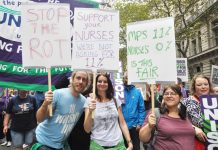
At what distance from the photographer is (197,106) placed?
438 cm

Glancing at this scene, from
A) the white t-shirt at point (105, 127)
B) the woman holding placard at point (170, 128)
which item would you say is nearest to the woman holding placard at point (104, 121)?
the white t-shirt at point (105, 127)

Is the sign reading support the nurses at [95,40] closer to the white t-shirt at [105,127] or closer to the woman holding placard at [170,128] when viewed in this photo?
the white t-shirt at [105,127]

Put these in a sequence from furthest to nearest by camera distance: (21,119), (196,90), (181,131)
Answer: (21,119) < (196,90) < (181,131)

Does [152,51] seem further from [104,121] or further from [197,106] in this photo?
[104,121]

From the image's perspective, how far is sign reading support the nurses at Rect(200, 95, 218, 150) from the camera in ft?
13.1

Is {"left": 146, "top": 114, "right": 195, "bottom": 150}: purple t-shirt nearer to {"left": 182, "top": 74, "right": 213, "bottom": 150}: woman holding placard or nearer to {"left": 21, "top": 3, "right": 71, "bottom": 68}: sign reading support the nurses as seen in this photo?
{"left": 182, "top": 74, "right": 213, "bottom": 150}: woman holding placard

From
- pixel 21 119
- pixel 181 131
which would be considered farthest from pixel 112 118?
pixel 21 119

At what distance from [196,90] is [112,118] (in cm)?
136

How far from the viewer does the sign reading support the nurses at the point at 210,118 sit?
398 centimetres

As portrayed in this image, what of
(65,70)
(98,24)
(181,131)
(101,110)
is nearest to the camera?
(181,131)

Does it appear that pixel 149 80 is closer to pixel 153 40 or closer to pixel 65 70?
pixel 153 40

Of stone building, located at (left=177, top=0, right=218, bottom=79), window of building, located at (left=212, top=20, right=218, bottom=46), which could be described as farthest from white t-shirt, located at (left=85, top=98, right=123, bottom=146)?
window of building, located at (left=212, top=20, right=218, bottom=46)

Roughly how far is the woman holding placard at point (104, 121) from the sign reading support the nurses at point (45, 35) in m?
0.55

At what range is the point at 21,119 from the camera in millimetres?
7012
